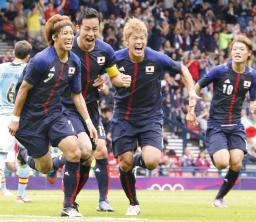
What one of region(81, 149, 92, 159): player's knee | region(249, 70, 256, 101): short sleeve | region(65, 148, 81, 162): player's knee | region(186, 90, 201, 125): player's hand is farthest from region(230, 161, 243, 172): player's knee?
region(65, 148, 81, 162): player's knee

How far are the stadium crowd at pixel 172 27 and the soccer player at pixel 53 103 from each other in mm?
15354

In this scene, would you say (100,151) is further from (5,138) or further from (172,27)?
(172,27)

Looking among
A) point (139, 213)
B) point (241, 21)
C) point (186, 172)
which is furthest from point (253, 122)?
point (139, 213)

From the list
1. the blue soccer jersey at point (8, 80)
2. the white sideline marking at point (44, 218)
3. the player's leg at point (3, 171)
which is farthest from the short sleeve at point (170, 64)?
the player's leg at point (3, 171)

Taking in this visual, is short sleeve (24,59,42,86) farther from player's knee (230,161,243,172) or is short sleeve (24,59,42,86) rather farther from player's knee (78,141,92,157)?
player's knee (230,161,243,172)

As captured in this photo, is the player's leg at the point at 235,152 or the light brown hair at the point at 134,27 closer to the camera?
the light brown hair at the point at 134,27

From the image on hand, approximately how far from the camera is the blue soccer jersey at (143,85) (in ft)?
49.5

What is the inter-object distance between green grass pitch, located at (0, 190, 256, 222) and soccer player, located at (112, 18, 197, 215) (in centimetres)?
70

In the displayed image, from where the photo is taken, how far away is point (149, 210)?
1592 cm

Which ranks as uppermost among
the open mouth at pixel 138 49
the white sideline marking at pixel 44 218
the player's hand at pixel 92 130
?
the open mouth at pixel 138 49

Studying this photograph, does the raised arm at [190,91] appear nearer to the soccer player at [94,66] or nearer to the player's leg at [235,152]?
the soccer player at [94,66]

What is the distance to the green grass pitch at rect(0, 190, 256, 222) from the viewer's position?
1368 centimetres

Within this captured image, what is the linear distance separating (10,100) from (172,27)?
17.6 metres

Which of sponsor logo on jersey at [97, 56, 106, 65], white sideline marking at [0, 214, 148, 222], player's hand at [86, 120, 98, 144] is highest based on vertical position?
sponsor logo on jersey at [97, 56, 106, 65]
